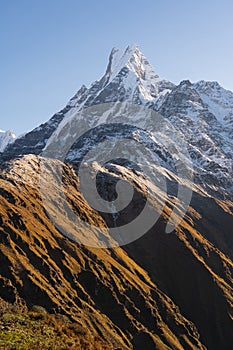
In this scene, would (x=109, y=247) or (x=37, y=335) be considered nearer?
(x=37, y=335)

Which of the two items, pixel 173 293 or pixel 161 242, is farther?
pixel 161 242

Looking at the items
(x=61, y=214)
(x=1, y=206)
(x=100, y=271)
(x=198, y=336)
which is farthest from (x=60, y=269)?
(x=198, y=336)

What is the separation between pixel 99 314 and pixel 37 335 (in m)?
91.7

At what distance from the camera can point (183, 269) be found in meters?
184

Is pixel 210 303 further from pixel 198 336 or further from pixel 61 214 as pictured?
pixel 61 214

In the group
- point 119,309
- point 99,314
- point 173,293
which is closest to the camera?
point 99,314

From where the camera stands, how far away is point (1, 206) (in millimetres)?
151625

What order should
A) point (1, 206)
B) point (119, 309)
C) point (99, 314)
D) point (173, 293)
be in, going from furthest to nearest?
point (173, 293), point (1, 206), point (119, 309), point (99, 314)

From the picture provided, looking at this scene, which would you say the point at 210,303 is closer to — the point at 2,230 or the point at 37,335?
the point at 2,230

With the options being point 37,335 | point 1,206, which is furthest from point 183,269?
point 37,335

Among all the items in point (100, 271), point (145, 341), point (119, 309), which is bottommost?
point (145, 341)

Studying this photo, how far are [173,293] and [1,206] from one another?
77.5 meters

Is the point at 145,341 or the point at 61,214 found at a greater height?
the point at 61,214

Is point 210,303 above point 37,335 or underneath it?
underneath
